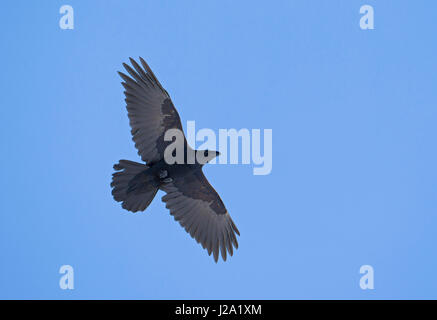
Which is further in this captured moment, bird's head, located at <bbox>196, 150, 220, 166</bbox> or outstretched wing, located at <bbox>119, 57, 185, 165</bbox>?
bird's head, located at <bbox>196, 150, 220, 166</bbox>

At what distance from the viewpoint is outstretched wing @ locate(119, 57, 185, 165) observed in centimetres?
1144

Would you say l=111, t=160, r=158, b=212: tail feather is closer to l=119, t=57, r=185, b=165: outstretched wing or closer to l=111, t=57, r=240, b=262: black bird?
l=111, t=57, r=240, b=262: black bird

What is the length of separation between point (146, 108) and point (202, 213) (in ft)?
9.17

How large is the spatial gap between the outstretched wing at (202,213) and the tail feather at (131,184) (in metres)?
0.98

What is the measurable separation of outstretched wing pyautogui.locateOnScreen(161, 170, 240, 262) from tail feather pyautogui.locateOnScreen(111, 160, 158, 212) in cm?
98

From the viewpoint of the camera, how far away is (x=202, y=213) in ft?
41.8

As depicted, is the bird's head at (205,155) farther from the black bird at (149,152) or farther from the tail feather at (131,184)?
the tail feather at (131,184)

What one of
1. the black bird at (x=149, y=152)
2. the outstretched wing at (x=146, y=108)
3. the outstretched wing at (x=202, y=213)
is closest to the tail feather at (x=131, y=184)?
the black bird at (x=149, y=152)

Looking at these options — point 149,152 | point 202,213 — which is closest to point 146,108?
point 149,152

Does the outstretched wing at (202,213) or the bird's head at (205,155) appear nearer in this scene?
the bird's head at (205,155)

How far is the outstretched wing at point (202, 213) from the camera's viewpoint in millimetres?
12492

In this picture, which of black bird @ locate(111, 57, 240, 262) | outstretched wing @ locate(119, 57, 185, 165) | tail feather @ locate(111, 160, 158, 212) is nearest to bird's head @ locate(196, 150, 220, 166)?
black bird @ locate(111, 57, 240, 262)

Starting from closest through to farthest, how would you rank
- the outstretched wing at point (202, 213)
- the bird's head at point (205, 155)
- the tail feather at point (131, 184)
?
the tail feather at point (131, 184) < the bird's head at point (205, 155) < the outstretched wing at point (202, 213)
